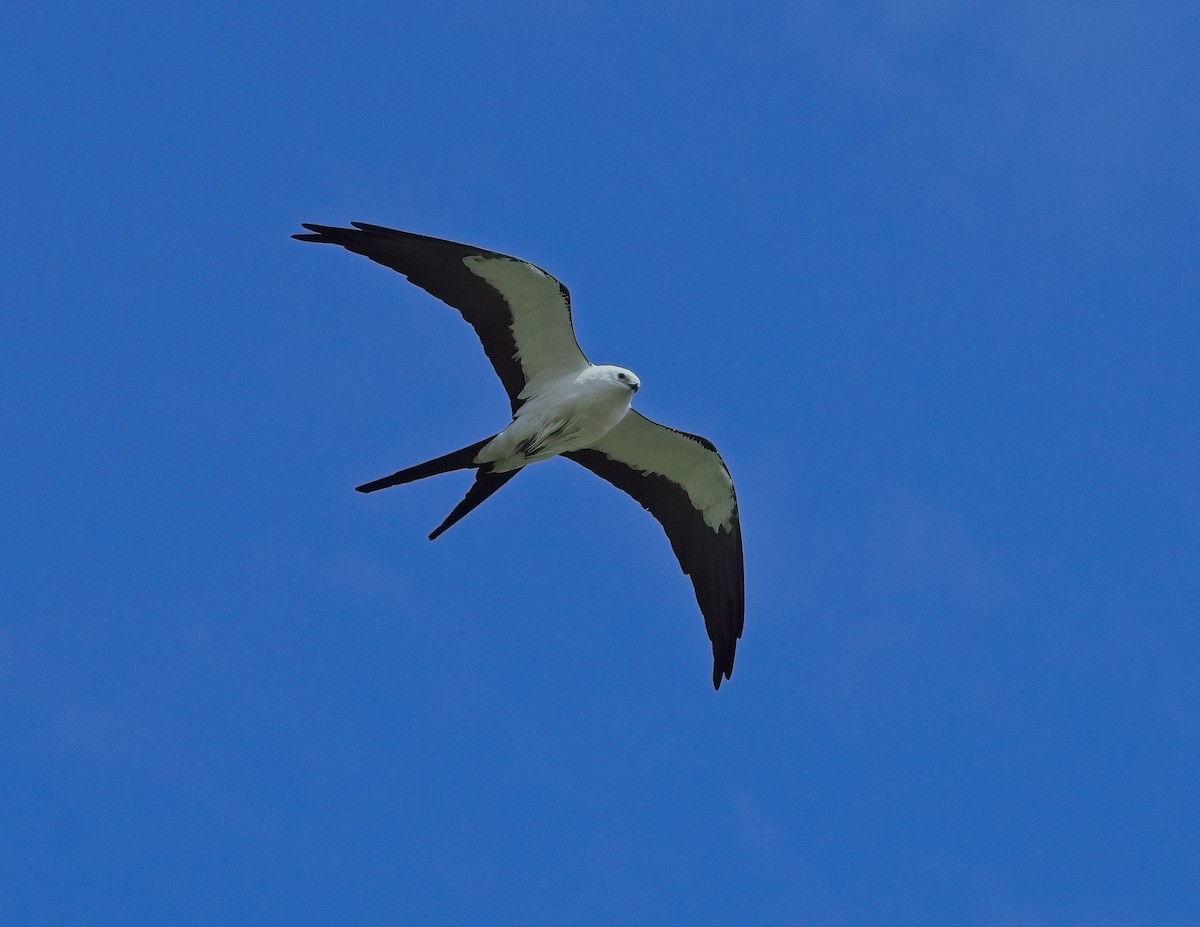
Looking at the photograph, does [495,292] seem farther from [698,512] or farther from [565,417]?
[698,512]

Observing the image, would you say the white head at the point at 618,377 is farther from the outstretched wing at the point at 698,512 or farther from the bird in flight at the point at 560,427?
the outstretched wing at the point at 698,512

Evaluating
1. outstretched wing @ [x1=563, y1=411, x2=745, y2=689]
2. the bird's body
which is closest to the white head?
the bird's body

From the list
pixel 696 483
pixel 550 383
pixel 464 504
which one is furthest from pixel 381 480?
pixel 696 483

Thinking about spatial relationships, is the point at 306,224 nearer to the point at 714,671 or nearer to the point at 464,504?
the point at 464,504

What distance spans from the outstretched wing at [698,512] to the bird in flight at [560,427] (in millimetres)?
11

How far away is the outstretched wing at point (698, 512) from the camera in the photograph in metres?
16.7

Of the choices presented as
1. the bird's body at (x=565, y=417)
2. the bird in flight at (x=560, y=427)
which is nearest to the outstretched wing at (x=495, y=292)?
the bird in flight at (x=560, y=427)

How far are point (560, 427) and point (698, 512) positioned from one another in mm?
2298

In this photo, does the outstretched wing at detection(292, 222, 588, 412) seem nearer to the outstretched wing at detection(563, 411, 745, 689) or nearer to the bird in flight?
the bird in flight

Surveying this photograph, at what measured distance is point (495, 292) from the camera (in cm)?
1552

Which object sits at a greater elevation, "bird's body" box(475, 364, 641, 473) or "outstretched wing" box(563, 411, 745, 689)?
"outstretched wing" box(563, 411, 745, 689)

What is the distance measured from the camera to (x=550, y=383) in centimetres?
1595

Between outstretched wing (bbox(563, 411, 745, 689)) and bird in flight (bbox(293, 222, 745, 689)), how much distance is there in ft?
0.04

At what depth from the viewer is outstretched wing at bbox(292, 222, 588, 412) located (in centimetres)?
1516
